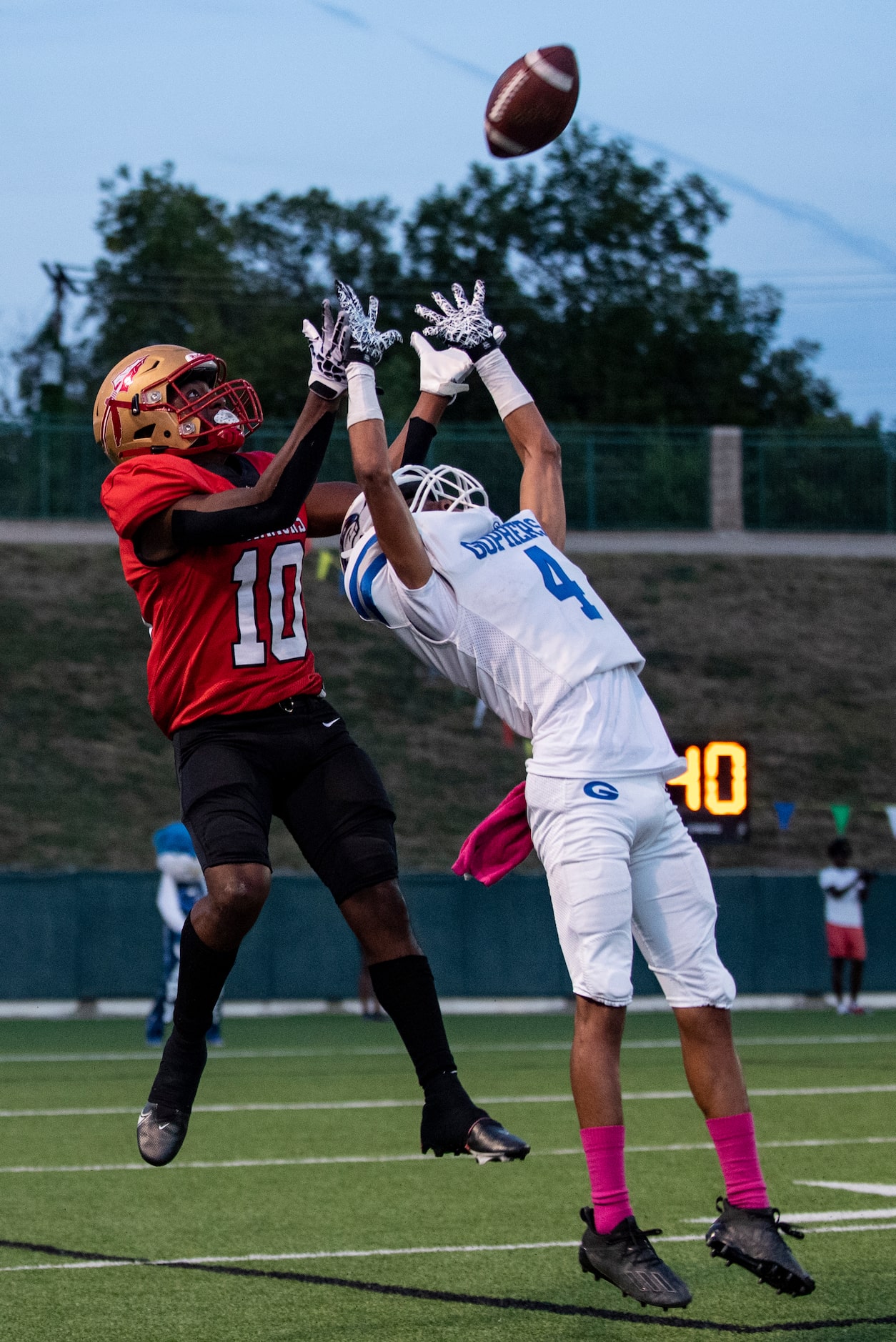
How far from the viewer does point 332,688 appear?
1046 inches

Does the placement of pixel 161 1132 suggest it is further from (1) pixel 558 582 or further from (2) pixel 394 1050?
(2) pixel 394 1050

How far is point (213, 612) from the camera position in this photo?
4938mm

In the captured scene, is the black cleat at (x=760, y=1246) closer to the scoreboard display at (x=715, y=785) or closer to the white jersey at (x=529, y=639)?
the white jersey at (x=529, y=639)

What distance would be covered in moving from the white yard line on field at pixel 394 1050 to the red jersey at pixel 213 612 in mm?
8479

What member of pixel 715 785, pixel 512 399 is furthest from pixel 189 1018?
pixel 715 785

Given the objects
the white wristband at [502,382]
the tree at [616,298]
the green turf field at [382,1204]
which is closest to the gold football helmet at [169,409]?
the white wristband at [502,382]

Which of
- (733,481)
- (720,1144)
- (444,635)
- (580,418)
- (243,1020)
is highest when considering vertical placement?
(580,418)

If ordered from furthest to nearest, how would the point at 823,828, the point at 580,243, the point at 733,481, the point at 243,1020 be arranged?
the point at 580,243 → the point at 733,481 → the point at 823,828 → the point at 243,1020

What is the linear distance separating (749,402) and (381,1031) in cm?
3367

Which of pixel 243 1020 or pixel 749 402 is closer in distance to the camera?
pixel 243 1020

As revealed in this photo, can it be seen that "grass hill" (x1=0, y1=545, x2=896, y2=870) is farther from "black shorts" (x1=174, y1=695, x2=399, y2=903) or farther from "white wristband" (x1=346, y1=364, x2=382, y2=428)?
"white wristband" (x1=346, y1=364, x2=382, y2=428)

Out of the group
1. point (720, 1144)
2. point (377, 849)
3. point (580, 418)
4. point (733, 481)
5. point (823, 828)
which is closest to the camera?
point (720, 1144)

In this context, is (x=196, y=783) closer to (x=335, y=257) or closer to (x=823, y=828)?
(x=823, y=828)

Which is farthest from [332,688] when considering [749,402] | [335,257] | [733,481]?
[335,257]
